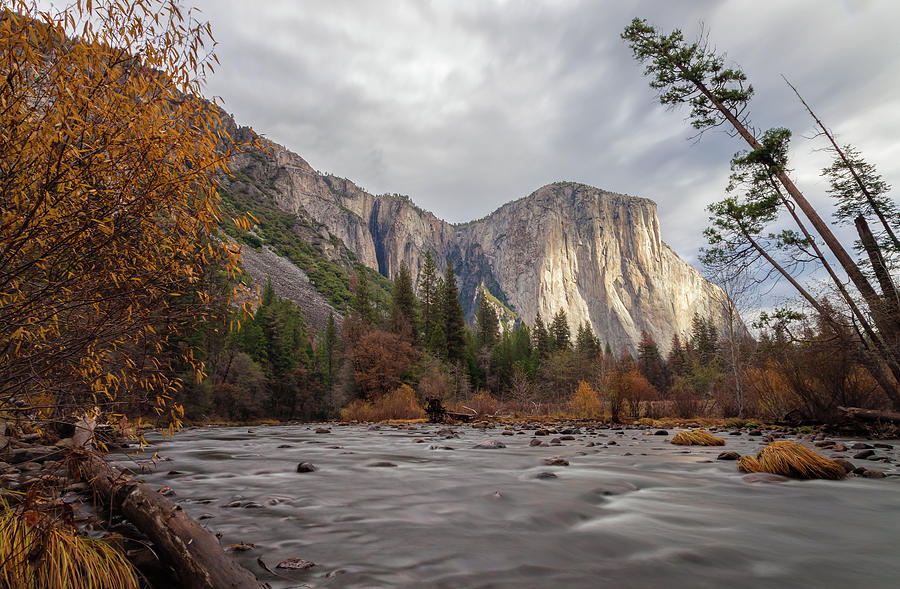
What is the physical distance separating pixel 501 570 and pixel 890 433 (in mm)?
13824

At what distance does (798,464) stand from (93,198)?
8.84 meters

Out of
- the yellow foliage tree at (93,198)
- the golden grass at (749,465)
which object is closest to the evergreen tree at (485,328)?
the golden grass at (749,465)

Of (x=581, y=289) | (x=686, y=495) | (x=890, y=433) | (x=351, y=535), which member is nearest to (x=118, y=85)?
(x=351, y=535)

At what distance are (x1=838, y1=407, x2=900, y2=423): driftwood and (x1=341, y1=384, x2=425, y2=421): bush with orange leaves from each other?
25.7 metres

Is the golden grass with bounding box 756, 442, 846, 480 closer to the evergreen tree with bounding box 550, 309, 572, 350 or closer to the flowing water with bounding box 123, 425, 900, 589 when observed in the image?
the flowing water with bounding box 123, 425, 900, 589

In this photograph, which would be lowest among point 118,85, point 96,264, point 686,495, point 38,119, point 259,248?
point 686,495

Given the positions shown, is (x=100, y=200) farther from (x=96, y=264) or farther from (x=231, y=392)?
(x=231, y=392)

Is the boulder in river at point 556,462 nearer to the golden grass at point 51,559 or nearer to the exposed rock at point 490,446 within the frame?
the exposed rock at point 490,446

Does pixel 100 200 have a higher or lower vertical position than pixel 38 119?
lower

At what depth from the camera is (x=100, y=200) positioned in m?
3.09

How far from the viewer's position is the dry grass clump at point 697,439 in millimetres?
11133

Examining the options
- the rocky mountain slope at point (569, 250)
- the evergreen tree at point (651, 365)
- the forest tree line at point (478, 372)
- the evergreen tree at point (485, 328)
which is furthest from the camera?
the rocky mountain slope at point (569, 250)

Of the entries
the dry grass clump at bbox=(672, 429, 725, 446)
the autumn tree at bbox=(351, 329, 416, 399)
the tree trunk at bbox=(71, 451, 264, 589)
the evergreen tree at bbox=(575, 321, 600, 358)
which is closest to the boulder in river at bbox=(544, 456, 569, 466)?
the dry grass clump at bbox=(672, 429, 725, 446)

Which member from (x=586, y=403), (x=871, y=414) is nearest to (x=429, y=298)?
(x=586, y=403)
